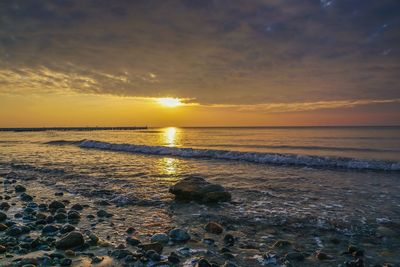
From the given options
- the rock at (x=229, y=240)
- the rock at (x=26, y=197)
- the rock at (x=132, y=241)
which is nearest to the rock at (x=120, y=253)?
the rock at (x=132, y=241)

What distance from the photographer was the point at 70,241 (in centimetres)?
619

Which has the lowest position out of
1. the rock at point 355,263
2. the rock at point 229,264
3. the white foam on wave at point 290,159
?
the white foam on wave at point 290,159

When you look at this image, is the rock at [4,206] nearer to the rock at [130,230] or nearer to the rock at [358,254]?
the rock at [130,230]

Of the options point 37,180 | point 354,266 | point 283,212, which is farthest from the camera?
point 37,180

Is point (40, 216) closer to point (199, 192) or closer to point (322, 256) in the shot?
point (199, 192)

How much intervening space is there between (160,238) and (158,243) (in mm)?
433

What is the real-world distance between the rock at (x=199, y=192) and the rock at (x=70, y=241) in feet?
15.6

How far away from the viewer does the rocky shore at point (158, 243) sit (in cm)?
547

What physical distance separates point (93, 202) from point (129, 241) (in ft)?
14.4

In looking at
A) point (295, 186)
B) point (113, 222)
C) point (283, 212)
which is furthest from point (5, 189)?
point (295, 186)

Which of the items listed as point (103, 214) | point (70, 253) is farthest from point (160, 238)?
point (103, 214)

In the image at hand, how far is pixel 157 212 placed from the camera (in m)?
9.01

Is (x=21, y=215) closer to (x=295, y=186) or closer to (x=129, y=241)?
(x=129, y=241)

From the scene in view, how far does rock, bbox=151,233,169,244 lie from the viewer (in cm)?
647
